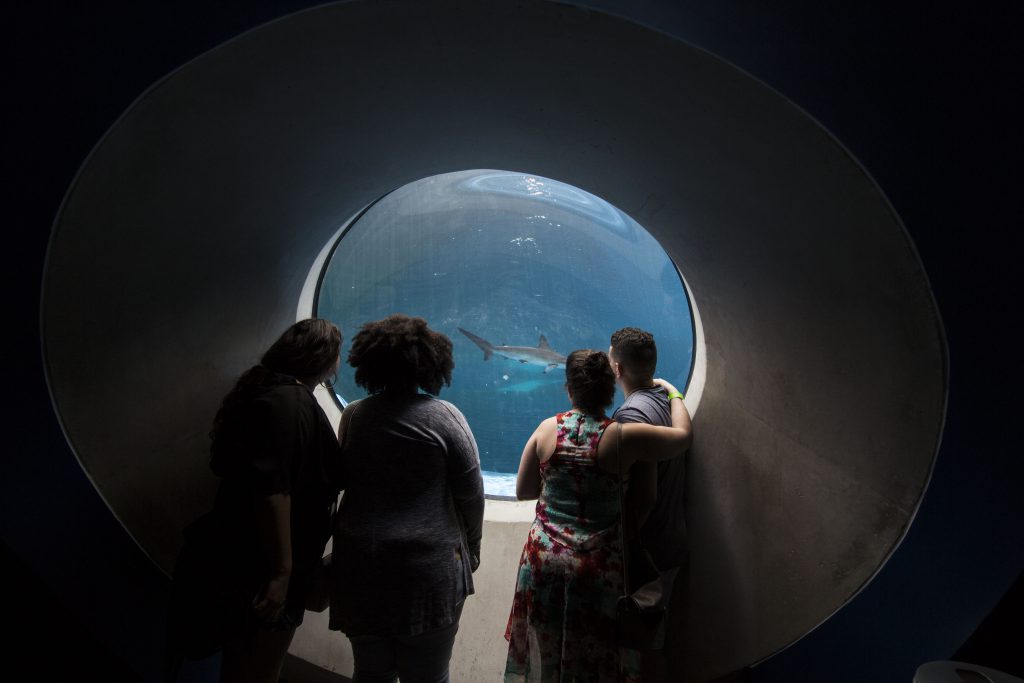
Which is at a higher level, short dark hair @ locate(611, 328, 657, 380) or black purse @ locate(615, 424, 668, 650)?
short dark hair @ locate(611, 328, 657, 380)

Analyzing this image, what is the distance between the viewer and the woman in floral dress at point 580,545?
178 cm

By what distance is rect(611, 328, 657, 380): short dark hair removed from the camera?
2203 millimetres

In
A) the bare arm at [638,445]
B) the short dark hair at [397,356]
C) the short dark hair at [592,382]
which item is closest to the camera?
the short dark hair at [397,356]

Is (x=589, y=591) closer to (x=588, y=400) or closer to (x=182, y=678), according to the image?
(x=588, y=400)

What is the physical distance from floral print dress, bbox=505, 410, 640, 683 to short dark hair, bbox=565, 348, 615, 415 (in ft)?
0.16

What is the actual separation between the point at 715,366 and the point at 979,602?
142cm

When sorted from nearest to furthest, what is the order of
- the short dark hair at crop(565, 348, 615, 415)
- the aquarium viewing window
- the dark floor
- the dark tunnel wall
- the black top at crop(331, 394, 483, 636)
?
1. the dark tunnel wall
2. the black top at crop(331, 394, 483, 636)
3. the short dark hair at crop(565, 348, 615, 415)
4. the dark floor
5. the aquarium viewing window

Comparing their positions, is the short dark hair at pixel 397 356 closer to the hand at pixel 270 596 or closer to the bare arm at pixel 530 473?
the bare arm at pixel 530 473

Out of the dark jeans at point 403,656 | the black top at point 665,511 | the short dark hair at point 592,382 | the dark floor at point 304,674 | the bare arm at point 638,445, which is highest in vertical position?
the short dark hair at point 592,382

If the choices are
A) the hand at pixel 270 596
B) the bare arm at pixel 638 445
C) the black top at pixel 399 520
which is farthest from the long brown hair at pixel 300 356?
the bare arm at pixel 638 445

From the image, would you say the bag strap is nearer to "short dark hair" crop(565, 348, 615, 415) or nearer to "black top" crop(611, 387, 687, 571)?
"short dark hair" crop(565, 348, 615, 415)

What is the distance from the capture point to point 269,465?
144 cm

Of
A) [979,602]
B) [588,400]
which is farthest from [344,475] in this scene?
[979,602]

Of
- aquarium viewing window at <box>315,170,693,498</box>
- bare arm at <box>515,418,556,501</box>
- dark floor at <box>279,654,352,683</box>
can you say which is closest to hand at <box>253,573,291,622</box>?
bare arm at <box>515,418,556,501</box>
